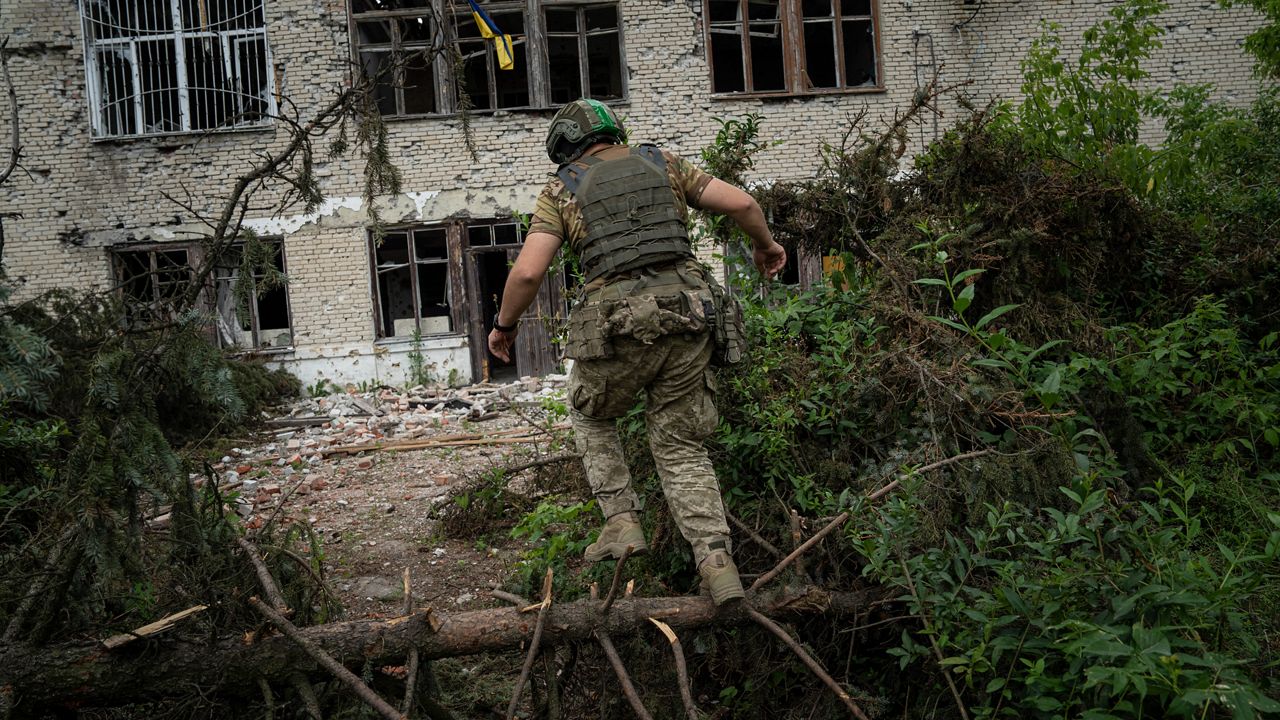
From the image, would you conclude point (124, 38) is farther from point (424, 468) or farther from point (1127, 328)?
point (1127, 328)

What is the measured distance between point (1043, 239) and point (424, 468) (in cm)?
558

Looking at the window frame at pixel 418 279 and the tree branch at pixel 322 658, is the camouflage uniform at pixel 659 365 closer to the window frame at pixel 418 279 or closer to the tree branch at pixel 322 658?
the tree branch at pixel 322 658

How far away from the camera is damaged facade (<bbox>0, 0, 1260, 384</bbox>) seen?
12.8 meters

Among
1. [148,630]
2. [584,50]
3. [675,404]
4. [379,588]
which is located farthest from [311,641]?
[584,50]

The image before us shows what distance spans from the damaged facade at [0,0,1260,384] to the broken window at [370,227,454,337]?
36 mm

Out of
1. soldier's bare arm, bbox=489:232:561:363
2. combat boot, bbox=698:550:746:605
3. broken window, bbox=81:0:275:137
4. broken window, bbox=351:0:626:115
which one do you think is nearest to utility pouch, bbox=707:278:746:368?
soldier's bare arm, bbox=489:232:561:363

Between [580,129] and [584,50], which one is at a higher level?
[584,50]

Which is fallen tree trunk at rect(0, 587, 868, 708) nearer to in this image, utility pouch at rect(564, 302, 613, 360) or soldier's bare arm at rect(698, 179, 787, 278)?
utility pouch at rect(564, 302, 613, 360)

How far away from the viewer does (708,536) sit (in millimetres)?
3031

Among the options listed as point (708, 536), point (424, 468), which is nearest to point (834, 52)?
point (424, 468)

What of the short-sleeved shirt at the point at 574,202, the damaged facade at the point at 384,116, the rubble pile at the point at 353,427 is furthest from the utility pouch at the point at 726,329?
the damaged facade at the point at 384,116

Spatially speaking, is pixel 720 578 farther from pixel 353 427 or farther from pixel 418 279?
pixel 418 279

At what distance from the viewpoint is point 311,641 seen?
2.83 m

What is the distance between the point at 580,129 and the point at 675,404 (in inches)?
45.5
